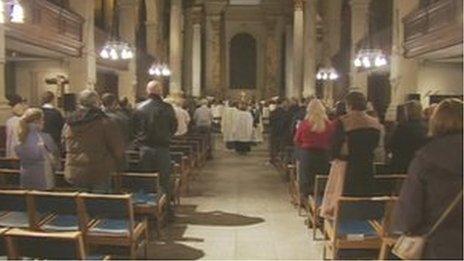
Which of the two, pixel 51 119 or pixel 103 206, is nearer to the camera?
pixel 103 206

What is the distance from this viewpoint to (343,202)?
20.6ft

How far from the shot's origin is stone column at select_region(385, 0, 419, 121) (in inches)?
647

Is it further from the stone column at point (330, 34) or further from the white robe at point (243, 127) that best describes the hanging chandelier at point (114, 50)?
the stone column at point (330, 34)

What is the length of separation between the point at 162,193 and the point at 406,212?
5.26 meters

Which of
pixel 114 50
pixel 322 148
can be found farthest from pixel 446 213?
pixel 114 50

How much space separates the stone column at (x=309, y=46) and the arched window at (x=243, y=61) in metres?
14.4

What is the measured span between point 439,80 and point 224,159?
632 centimetres

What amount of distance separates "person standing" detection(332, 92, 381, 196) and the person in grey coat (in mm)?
3211

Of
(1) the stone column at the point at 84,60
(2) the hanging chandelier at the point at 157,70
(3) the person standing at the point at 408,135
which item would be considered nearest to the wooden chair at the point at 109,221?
(3) the person standing at the point at 408,135

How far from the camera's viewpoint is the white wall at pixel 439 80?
58.9ft

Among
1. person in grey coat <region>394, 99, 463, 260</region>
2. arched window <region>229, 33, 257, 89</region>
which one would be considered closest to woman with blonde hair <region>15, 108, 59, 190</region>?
person in grey coat <region>394, 99, 463, 260</region>

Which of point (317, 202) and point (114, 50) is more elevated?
point (114, 50)

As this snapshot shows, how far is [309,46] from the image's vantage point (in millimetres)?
25391

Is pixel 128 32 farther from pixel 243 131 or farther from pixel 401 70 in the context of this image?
pixel 401 70
